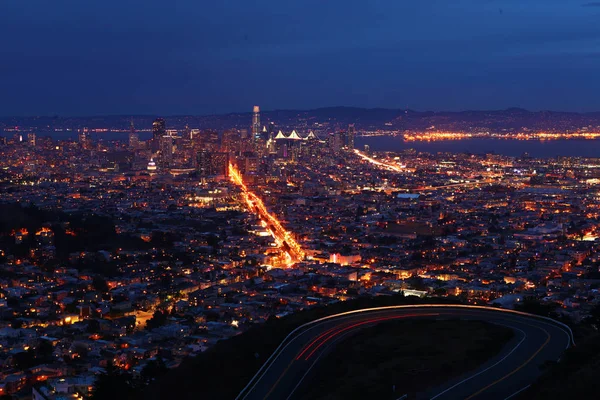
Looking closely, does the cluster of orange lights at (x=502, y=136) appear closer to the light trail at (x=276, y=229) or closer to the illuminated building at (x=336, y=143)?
the illuminated building at (x=336, y=143)

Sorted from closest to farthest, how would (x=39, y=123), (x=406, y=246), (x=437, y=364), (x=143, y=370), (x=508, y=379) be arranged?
(x=508, y=379), (x=437, y=364), (x=143, y=370), (x=406, y=246), (x=39, y=123)

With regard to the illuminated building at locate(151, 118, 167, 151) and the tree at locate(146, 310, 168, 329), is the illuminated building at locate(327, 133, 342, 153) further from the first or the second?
the tree at locate(146, 310, 168, 329)

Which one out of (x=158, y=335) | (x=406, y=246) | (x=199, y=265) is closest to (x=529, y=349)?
(x=158, y=335)

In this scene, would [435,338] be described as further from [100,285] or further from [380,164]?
[380,164]

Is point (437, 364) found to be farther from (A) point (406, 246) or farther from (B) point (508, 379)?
(A) point (406, 246)

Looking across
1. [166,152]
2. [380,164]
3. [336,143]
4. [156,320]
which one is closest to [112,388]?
[156,320]

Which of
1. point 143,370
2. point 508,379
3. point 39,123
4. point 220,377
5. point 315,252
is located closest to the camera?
point 508,379
